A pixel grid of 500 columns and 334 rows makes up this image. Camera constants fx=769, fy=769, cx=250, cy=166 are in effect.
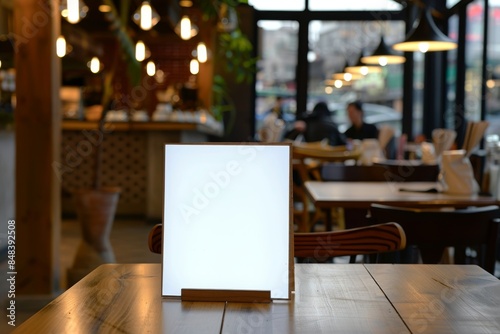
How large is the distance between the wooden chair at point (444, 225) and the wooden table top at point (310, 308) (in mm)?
1005

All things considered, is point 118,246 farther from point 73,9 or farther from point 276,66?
point 276,66

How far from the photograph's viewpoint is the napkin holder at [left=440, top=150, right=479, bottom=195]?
350 centimetres

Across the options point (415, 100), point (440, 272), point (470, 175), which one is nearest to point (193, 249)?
point (440, 272)

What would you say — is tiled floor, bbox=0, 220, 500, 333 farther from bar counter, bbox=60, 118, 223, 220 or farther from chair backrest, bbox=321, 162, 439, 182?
chair backrest, bbox=321, 162, 439, 182

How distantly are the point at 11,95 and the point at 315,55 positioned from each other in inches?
250

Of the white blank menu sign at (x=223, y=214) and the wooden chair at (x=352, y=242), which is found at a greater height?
the white blank menu sign at (x=223, y=214)

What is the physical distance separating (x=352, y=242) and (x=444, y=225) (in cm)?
67

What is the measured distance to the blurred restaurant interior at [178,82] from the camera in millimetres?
4227

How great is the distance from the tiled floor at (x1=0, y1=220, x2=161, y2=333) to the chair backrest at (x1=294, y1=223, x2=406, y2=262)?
7.21 ft

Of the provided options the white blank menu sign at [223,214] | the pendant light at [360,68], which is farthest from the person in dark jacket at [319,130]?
the white blank menu sign at [223,214]

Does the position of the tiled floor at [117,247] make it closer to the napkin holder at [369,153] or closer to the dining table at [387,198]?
the dining table at [387,198]

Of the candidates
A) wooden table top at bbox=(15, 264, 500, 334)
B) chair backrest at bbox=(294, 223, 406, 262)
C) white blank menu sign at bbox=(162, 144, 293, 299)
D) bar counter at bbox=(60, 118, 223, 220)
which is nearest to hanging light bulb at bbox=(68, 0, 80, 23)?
bar counter at bbox=(60, 118, 223, 220)

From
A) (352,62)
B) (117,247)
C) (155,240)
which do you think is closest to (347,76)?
(352,62)

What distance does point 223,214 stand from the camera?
129 cm
